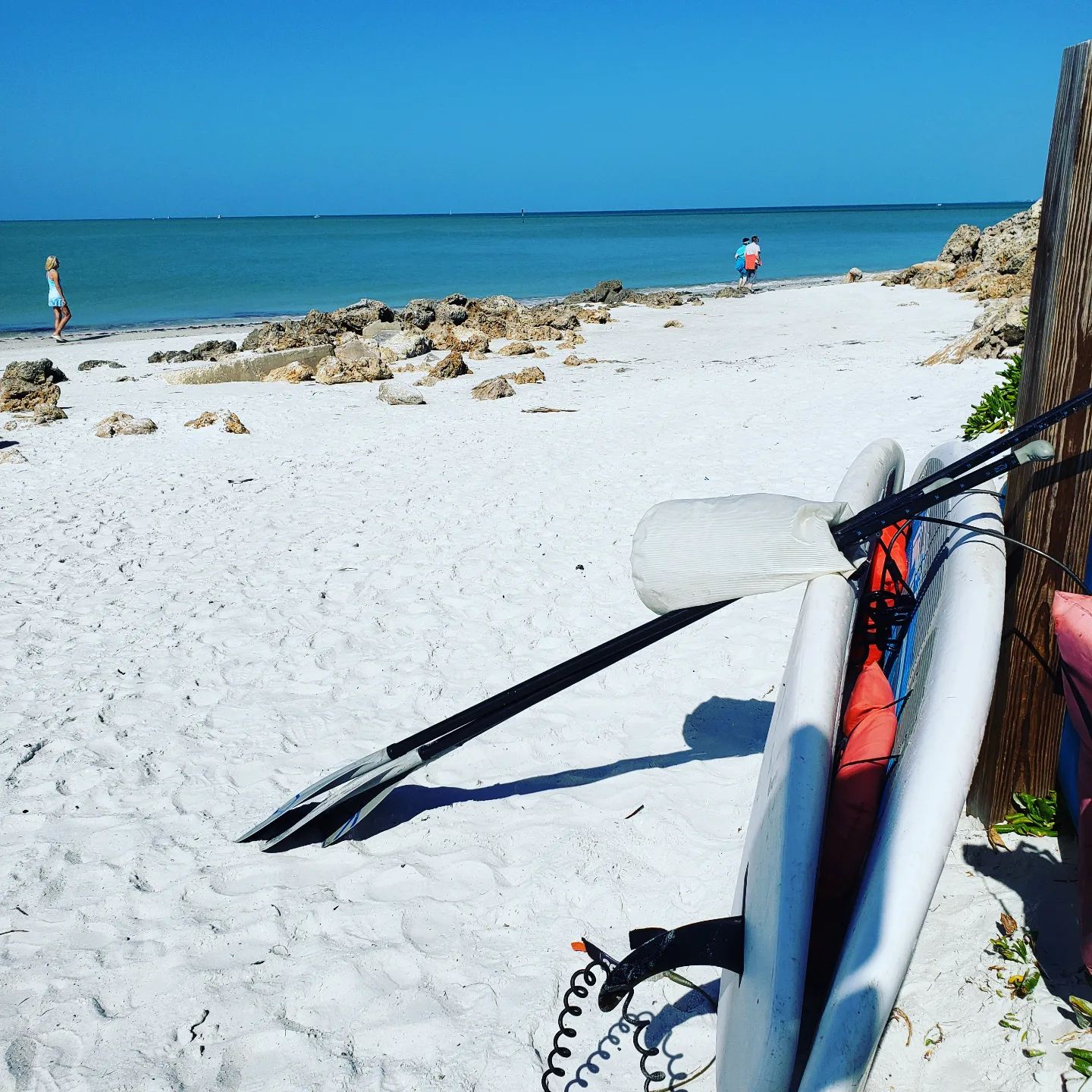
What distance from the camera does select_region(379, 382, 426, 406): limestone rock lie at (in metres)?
11.0

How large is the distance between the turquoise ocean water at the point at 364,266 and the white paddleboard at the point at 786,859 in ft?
85.7

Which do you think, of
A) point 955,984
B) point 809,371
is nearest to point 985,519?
point 955,984

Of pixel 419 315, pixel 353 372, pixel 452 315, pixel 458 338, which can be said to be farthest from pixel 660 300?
pixel 353 372

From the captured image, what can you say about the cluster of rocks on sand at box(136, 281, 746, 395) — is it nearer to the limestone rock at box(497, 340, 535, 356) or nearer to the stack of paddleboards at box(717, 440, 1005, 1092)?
the limestone rock at box(497, 340, 535, 356)

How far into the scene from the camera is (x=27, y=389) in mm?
11445

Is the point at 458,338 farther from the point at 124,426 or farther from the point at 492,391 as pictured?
the point at 124,426

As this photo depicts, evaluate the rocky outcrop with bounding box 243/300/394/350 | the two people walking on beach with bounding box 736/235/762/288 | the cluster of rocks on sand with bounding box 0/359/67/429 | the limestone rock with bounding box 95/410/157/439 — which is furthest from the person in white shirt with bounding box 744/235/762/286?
the limestone rock with bounding box 95/410/157/439

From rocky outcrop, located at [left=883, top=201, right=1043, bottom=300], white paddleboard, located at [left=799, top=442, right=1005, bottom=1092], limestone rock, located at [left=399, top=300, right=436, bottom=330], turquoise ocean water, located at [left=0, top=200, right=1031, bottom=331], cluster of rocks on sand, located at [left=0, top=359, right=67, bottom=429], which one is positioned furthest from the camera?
turquoise ocean water, located at [left=0, top=200, right=1031, bottom=331]

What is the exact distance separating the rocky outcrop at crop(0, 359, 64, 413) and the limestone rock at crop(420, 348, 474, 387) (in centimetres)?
450

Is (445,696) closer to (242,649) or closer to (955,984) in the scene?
(242,649)

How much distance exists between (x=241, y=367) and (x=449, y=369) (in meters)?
Answer: 3.20

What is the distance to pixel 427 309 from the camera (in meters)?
20.1

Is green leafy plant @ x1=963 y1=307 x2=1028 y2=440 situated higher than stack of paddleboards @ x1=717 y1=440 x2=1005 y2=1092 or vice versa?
green leafy plant @ x1=963 y1=307 x2=1028 y2=440

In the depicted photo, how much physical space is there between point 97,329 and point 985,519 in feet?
83.0
